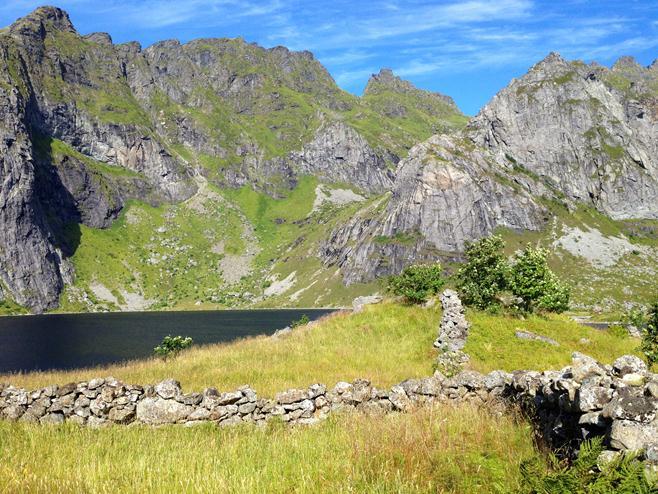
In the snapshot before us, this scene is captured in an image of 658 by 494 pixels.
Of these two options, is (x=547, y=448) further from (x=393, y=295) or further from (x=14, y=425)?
(x=393, y=295)

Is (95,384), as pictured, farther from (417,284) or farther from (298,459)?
(417,284)

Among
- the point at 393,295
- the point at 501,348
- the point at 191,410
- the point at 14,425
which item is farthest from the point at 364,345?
the point at 14,425

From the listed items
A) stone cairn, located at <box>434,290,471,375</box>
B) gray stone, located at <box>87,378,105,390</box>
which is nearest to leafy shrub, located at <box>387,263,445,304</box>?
stone cairn, located at <box>434,290,471,375</box>

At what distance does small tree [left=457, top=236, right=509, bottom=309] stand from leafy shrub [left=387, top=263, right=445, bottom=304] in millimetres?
2325

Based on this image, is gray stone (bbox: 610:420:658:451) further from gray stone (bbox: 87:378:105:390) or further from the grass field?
gray stone (bbox: 87:378:105:390)

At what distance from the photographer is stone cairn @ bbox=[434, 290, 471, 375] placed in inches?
1105

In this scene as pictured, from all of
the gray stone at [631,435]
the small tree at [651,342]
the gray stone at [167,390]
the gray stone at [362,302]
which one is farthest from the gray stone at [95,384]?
the small tree at [651,342]

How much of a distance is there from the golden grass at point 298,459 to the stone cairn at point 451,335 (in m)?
14.8

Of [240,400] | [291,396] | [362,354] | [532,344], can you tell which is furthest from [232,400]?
[532,344]

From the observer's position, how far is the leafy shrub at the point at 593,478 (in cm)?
694

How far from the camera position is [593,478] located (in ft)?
24.5

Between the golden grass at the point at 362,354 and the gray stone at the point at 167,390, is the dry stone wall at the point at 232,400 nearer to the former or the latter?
the gray stone at the point at 167,390

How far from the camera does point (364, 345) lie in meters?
34.3

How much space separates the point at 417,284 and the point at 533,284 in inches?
405
